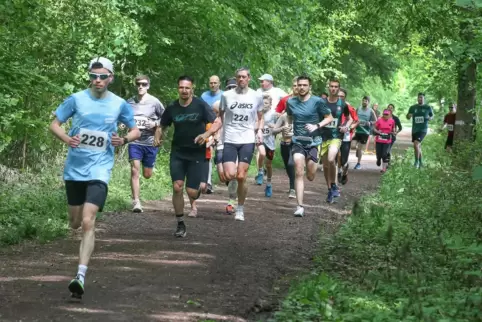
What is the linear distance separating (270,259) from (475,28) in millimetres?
4462

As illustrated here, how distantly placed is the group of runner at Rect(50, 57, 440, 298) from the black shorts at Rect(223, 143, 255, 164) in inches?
0.6

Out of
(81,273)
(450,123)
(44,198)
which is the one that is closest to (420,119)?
(450,123)

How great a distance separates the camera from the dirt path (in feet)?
24.5

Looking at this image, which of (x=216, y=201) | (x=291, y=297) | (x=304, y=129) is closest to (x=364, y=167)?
(x=216, y=201)

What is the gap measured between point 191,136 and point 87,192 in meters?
3.77

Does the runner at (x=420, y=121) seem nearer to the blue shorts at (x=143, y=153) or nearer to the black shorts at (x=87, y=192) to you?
the blue shorts at (x=143, y=153)


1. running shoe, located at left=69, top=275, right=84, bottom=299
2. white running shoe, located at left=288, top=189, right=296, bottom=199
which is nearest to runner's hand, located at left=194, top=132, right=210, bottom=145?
running shoe, located at left=69, top=275, right=84, bottom=299

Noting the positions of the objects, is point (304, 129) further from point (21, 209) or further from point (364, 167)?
point (364, 167)

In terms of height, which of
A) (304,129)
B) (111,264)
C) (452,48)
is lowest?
(111,264)

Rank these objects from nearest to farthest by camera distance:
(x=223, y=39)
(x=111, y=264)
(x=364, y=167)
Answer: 1. (x=111, y=264)
2. (x=223, y=39)
3. (x=364, y=167)

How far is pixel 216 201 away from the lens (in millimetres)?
16781

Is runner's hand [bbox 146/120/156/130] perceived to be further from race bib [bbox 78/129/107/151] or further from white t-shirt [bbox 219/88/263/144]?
race bib [bbox 78/129/107/151]

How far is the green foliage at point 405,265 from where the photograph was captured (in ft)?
24.4

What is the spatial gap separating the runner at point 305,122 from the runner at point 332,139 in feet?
5.08
